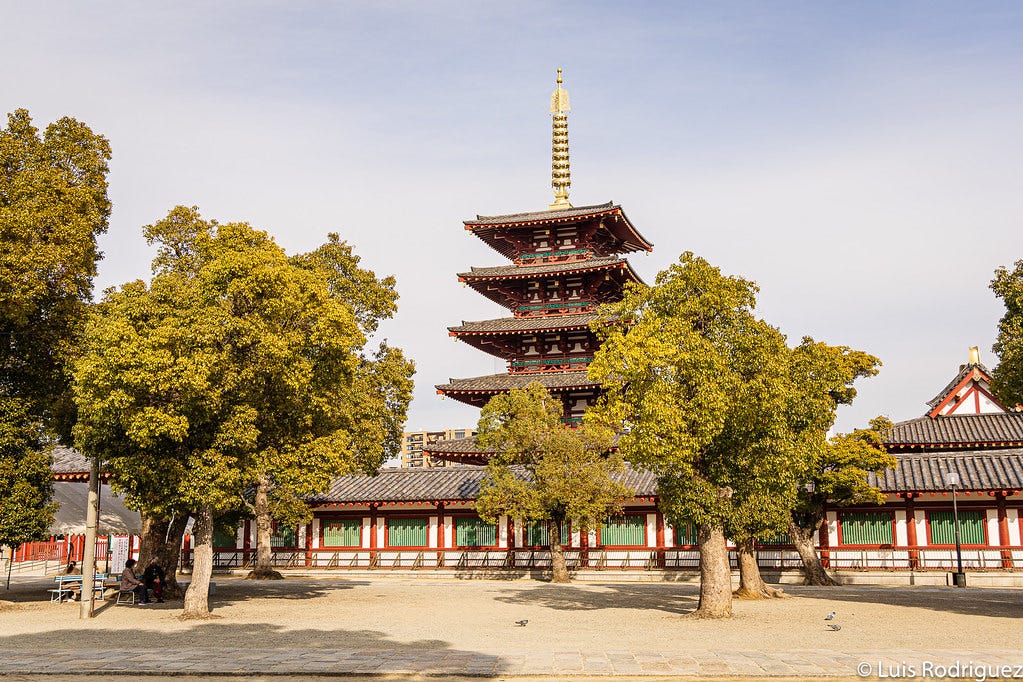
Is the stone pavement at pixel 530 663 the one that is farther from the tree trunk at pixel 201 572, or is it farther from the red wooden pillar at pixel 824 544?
the red wooden pillar at pixel 824 544

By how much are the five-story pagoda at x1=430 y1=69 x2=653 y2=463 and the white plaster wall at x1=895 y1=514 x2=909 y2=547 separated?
14.4 meters

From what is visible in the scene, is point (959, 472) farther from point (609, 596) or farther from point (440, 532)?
point (440, 532)

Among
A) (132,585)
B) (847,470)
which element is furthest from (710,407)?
(132,585)

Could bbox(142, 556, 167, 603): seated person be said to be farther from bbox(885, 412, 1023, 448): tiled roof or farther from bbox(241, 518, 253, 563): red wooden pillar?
bbox(885, 412, 1023, 448): tiled roof

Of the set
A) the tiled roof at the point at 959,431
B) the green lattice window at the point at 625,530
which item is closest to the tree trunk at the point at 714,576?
the green lattice window at the point at 625,530

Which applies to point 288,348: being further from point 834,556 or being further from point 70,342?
point 834,556

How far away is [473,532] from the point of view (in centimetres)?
4297

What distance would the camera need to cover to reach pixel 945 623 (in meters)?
20.1

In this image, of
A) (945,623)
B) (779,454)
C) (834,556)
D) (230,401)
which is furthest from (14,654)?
(834,556)

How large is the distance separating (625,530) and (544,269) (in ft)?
46.0

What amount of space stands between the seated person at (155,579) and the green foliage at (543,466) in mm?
13220

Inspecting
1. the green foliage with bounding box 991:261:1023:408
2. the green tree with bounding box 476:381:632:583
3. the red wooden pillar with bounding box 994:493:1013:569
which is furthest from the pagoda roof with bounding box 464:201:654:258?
the green foliage with bounding box 991:261:1023:408

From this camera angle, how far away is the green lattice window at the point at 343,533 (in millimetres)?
44469

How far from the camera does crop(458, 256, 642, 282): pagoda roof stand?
45094mm
